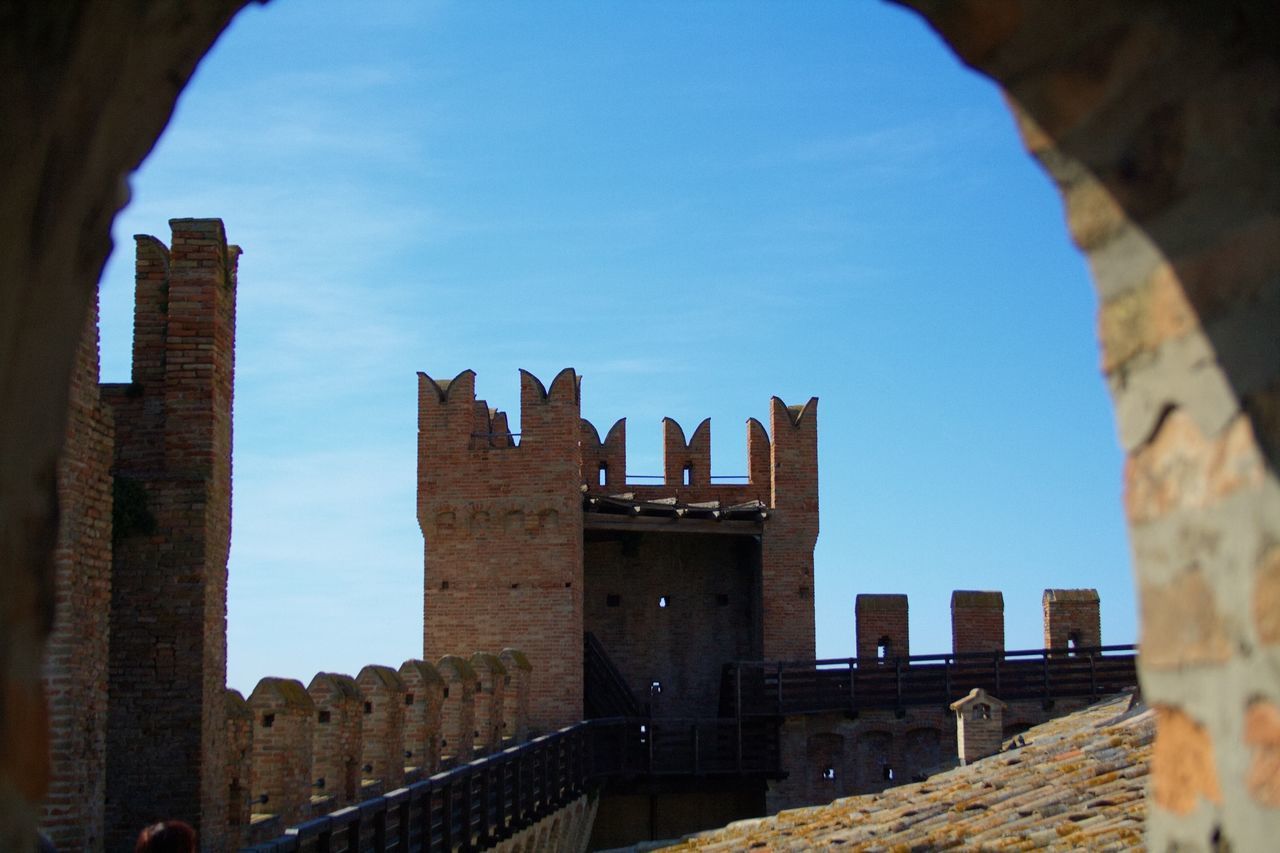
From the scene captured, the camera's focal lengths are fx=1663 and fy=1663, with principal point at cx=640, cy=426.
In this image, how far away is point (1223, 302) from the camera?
9.87ft

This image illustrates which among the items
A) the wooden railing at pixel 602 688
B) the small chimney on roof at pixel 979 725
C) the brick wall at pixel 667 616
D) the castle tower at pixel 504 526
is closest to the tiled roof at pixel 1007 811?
the small chimney on roof at pixel 979 725

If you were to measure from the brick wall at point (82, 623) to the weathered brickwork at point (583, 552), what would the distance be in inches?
583

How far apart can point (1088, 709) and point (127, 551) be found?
17425 millimetres

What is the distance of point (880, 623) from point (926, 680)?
47.4 inches

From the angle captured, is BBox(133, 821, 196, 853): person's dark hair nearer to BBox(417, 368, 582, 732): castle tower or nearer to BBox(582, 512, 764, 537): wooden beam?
BBox(417, 368, 582, 732): castle tower

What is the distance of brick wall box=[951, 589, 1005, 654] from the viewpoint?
1102 inches

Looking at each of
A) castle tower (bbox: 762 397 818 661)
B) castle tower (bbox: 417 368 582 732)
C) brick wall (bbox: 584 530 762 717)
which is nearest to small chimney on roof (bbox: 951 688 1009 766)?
castle tower (bbox: 762 397 818 661)

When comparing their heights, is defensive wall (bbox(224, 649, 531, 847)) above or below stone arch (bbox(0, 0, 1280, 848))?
below

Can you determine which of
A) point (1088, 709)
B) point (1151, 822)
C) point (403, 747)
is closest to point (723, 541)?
point (1088, 709)

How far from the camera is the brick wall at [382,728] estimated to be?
52.2 feet

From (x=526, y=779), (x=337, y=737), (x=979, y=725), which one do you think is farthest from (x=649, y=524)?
(x=337, y=737)

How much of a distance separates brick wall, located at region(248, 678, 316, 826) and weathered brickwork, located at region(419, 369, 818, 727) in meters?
12.6

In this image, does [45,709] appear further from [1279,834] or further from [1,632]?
[1279,834]

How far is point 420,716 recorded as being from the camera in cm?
1748
